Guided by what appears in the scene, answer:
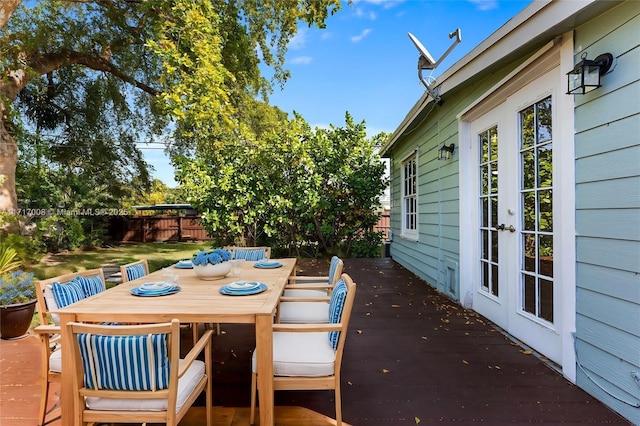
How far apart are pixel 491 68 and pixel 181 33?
4.57 meters

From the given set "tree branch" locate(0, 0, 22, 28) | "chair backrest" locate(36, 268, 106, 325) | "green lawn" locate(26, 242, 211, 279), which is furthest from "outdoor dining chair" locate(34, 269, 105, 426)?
"tree branch" locate(0, 0, 22, 28)

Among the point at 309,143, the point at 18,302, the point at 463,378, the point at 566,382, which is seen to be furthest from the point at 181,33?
the point at 566,382

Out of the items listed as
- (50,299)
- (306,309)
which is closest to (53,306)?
(50,299)

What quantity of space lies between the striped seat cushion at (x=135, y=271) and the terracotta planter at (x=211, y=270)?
723 millimetres

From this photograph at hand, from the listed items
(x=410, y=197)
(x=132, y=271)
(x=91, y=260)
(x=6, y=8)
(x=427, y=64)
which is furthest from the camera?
(x=91, y=260)

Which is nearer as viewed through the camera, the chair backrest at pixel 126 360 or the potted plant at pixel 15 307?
the chair backrest at pixel 126 360

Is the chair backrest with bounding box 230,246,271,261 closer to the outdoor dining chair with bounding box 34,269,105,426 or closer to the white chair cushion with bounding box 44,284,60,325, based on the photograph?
the outdoor dining chair with bounding box 34,269,105,426

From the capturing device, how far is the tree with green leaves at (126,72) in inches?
201

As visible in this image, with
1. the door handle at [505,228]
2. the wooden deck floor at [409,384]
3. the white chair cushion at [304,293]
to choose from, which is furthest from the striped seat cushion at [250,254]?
the door handle at [505,228]

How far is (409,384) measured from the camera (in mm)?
2227

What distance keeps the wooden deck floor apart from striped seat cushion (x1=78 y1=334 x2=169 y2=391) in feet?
2.15

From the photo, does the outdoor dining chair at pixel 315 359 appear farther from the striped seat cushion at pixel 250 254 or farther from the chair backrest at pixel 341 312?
the striped seat cushion at pixel 250 254

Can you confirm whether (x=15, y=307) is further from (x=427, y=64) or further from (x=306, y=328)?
(x=427, y=64)

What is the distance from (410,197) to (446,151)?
2.29 m
